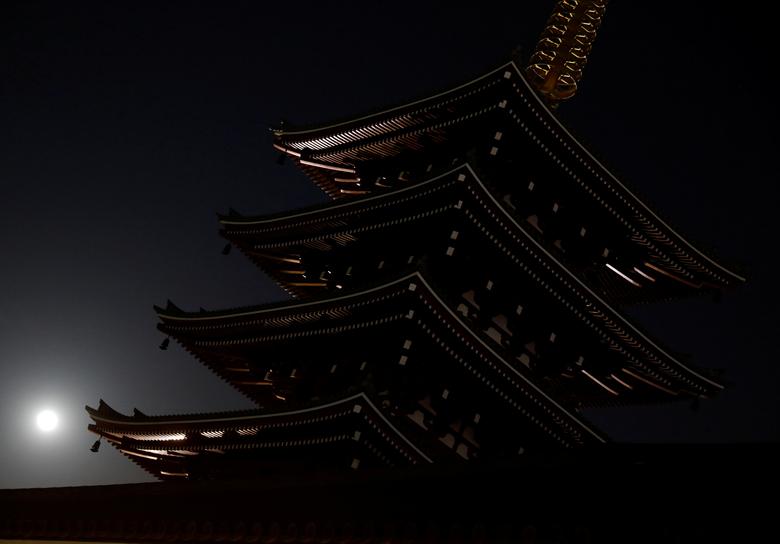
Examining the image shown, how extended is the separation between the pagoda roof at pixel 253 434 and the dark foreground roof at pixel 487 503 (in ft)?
18.1

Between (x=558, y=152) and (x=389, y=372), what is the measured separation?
705 cm

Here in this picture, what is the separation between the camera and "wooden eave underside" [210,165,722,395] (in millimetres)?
18031

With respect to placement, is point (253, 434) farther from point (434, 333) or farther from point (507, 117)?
point (507, 117)

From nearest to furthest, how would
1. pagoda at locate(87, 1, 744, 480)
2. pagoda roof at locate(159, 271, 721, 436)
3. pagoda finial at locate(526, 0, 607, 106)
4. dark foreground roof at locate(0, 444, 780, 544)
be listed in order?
dark foreground roof at locate(0, 444, 780, 544) → pagoda roof at locate(159, 271, 721, 436) → pagoda at locate(87, 1, 744, 480) → pagoda finial at locate(526, 0, 607, 106)

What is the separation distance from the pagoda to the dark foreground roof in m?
5.53

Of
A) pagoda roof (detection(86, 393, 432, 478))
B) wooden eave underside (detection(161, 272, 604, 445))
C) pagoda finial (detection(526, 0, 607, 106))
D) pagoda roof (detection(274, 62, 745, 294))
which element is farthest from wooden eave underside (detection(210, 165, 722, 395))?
pagoda finial (detection(526, 0, 607, 106))

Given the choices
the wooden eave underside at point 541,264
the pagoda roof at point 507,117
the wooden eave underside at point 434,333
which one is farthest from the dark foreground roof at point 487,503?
the pagoda roof at point 507,117

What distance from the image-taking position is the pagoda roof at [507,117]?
1964 cm

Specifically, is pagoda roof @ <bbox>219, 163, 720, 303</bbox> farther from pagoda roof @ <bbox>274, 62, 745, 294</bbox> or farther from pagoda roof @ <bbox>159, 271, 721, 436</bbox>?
pagoda roof @ <bbox>159, 271, 721, 436</bbox>

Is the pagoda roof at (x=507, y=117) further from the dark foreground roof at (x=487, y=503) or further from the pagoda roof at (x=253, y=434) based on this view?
the dark foreground roof at (x=487, y=503)

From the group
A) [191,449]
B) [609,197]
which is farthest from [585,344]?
[191,449]

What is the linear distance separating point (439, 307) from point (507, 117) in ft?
19.0

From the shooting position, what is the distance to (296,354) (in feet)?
65.5

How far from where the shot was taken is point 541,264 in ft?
61.8
